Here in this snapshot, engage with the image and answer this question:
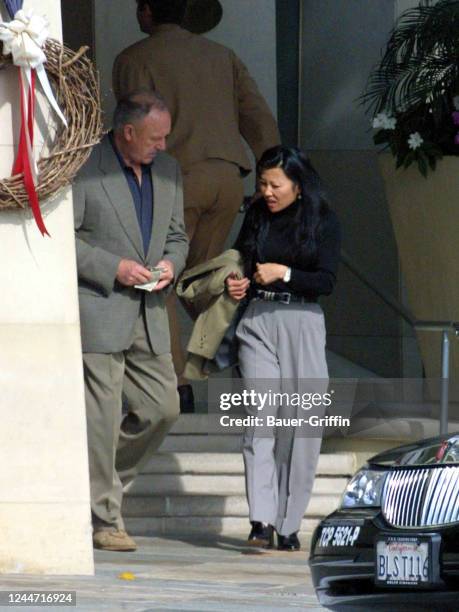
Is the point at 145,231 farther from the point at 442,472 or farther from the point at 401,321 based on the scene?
the point at 401,321

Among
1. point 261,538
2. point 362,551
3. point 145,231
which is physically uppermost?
point 145,231

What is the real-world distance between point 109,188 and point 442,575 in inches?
133

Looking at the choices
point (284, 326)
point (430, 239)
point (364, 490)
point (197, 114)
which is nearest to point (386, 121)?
point (430, 239)

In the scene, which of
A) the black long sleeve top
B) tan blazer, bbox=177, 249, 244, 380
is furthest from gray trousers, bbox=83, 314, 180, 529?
the black long sleeve top

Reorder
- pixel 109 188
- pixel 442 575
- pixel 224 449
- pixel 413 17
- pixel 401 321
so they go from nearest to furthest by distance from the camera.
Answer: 1. pixel 442 575
2. pixel 109 188
3. pixel 224 449
4. pixel 413 17
5. pixel 401 321

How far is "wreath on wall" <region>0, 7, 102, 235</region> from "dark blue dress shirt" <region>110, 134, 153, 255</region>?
65 centimetres

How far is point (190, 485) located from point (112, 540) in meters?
1.05

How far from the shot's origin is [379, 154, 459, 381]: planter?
35.9 feet

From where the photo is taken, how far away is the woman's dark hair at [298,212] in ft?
28.6

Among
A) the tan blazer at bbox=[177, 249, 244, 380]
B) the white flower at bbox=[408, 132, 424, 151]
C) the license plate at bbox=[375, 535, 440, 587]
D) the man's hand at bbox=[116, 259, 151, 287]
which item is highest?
the white flower at bbox=[408, 132, 424, 151]

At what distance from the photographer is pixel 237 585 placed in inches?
302

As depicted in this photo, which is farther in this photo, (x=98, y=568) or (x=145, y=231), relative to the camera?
(x=145, y=231)

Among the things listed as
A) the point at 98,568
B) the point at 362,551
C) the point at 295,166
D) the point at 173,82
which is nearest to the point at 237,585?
the point at 98,568

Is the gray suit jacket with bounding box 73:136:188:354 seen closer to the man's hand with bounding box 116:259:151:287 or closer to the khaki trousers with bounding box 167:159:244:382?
the man's hand with bounding box 116:259:151:287
